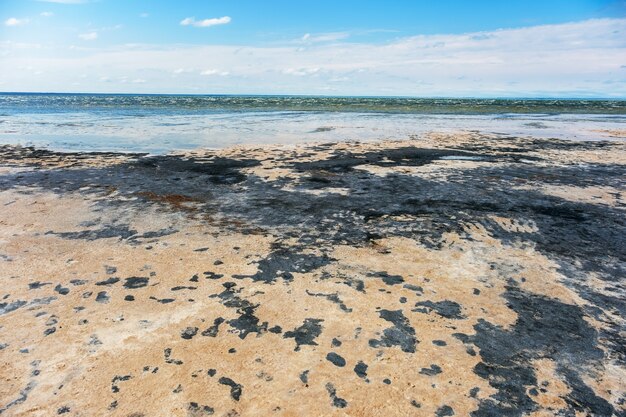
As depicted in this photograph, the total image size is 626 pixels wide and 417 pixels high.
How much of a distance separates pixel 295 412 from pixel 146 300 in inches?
118

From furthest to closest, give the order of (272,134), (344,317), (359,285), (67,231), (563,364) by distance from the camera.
Answer: (272,134)
(67,231)
(359,285)
(344,317)
(563,364)

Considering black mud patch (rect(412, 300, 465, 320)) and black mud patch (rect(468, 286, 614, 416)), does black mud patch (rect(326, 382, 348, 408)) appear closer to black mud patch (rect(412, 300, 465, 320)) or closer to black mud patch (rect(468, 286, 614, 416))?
black mud patch (rect(468, 286, 614, 416))

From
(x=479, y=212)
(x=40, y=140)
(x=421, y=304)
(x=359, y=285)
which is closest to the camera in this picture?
(x=421, y=304)

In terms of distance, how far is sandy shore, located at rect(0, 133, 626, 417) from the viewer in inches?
160

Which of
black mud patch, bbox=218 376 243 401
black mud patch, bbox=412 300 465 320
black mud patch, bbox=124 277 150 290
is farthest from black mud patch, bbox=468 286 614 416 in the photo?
black mud patch, bbox=124 277 150 290

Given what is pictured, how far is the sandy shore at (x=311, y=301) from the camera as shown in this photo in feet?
13.3

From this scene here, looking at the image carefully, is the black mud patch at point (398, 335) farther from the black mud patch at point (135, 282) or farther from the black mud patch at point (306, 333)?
the black mud patch at point (135, 282)

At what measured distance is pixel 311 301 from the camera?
5809 millimetres

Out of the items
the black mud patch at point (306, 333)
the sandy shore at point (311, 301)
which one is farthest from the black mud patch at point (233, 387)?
the black mud patch at point (306, 333)

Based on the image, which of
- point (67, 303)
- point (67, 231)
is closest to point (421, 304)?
point (67, 303)

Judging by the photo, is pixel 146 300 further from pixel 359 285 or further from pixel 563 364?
pixel 563 364

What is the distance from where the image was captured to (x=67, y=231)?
8570mm

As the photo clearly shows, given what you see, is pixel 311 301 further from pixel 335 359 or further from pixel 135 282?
pixel 135 282

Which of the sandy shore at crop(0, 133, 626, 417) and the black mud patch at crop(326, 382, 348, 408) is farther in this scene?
the sandy shore at crop(0, 133, 626, 417)
